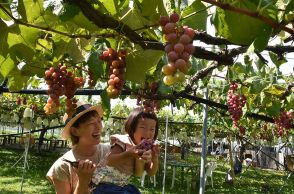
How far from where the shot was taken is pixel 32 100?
36.6 ft

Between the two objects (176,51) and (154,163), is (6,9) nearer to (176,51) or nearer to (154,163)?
(176,51)

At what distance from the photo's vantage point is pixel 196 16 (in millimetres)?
1075

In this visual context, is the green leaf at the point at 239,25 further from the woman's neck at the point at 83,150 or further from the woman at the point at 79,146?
the woman's neck at the point at 83,150

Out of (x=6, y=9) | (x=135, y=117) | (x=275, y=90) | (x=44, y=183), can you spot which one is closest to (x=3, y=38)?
(x=6, y=9)

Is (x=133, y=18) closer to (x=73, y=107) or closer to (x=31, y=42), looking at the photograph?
(x=31, y=42)

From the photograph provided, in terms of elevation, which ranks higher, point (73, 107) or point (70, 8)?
point (70, 8)

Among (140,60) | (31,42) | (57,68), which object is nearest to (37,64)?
(57,68)

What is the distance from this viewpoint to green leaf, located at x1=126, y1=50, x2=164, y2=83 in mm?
1360

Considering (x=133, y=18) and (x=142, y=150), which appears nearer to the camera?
(x=133, y=18)

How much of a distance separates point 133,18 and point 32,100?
1040 cm

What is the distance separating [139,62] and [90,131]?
3.73 ft

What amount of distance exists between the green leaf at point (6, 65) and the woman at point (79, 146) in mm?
798

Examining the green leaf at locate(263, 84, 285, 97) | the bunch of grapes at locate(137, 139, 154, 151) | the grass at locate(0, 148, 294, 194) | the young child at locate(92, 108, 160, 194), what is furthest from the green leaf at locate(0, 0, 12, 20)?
the grass at locate(0, 148, 294, 194)

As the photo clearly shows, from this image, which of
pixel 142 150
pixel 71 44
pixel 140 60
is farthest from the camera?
pixel 142 150
